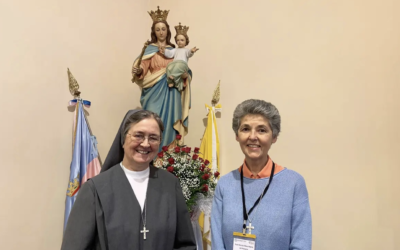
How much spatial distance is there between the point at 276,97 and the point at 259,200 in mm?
1924

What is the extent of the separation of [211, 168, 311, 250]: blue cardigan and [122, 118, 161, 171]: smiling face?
1.36 ft

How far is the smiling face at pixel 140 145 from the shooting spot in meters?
1.50

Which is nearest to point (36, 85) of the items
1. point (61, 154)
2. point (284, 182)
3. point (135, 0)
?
point (61, 154)

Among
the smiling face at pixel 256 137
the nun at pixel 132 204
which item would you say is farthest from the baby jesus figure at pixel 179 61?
the smiling face at pixel 256 137

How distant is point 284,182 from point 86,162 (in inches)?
85.2

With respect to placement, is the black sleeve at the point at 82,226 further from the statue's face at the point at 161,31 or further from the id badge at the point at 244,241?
the statue's face at the point at 161,31

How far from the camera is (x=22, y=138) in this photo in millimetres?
2809

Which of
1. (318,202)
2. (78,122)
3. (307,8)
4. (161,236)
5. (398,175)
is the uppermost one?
(307,8)

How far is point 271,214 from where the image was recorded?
137 centimetres

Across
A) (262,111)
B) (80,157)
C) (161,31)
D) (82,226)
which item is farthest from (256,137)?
(80,157)

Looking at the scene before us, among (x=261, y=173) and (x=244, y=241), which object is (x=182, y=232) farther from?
(x=261, y=173)

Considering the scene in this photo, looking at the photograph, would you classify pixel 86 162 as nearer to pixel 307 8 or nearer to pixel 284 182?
pixel 284 182

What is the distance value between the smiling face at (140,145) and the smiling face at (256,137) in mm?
434

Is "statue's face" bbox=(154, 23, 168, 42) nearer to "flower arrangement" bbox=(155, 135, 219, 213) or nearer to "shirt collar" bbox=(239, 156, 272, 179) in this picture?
"flower arrangement" bbox=(155, 135, 219, 213)
